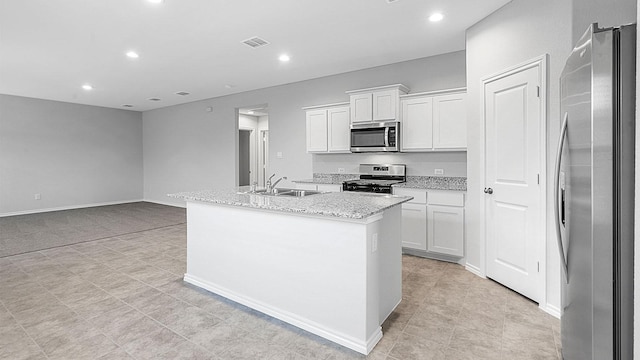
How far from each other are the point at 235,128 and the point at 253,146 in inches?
86.5

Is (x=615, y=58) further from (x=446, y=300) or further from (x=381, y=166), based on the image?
(x=381, y=166)

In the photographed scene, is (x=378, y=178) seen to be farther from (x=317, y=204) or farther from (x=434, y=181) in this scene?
(x=317, y=204)

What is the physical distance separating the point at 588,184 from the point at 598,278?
351 millimetres

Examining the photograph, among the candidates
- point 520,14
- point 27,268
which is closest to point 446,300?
point 520,14

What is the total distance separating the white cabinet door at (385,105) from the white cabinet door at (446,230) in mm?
1344

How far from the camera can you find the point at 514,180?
288cm

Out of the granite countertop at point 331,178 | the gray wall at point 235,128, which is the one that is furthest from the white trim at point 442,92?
the granite countertop at point 331,178

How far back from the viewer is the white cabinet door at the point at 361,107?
177 inches

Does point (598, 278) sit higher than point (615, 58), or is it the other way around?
point (615, 58)

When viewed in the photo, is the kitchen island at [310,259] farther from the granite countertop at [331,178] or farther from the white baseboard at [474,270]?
the granite countertop at [331,178]

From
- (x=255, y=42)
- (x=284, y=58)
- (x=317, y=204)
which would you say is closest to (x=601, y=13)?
(x=317, y=204)

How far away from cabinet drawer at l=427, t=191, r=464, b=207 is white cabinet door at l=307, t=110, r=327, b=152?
1.93 m

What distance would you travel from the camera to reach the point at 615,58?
1.15 m

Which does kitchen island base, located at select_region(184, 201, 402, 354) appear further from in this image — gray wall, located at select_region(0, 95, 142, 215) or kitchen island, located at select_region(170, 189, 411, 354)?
gray wall, located at select_region(0, 95, 142, 215)
